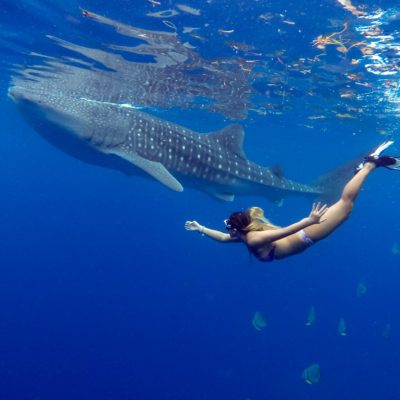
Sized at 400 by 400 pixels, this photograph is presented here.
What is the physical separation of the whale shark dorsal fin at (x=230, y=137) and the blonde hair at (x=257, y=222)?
6.50 metres

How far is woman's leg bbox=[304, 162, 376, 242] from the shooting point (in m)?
5.51

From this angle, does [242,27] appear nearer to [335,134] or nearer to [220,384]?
[220,384]

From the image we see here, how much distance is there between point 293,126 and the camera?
32.4 m

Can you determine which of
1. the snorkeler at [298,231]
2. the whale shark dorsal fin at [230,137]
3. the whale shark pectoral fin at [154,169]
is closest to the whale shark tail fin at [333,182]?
the whale shark dorsal fin at [230,137]

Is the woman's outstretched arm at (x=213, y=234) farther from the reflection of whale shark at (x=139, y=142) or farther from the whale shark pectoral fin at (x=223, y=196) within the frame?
the whale shark pectoral fin at (x=223, y=196)

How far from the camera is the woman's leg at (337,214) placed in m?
5.51

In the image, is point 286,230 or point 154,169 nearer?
point 286,230

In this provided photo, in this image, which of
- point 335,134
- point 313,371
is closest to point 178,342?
point 313,371

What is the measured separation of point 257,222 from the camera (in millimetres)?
5629

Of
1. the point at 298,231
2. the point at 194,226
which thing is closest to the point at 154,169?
the point at 194,226

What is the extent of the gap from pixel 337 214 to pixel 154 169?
18.1 feet

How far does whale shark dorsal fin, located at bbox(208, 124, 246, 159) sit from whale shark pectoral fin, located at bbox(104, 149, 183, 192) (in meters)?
2.28

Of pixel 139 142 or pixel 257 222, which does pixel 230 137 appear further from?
pixel 257 222

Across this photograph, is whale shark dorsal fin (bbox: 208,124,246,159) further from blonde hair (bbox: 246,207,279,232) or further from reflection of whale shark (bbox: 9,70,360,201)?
blonde hair (bbox: 246,207,279,232)
